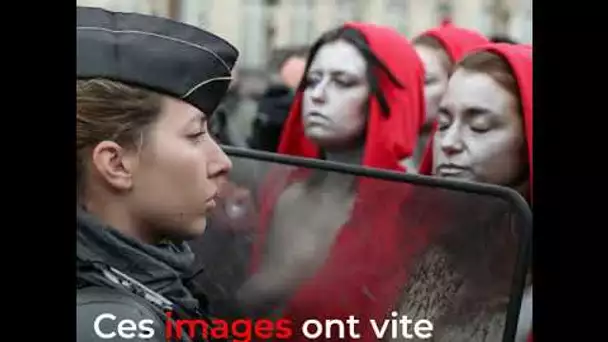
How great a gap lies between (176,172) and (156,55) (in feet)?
0.67

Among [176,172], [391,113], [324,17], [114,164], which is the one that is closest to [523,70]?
[391,113]

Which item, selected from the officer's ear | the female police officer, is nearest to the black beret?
the female police officer

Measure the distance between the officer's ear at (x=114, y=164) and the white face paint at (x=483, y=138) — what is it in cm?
57

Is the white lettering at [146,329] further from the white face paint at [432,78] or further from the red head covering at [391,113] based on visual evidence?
the white face paint at [432,78]

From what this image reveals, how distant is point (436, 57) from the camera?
2.16 meters

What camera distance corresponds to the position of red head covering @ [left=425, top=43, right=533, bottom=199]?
2.11 metres

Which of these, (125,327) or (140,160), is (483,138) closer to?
(140,160)

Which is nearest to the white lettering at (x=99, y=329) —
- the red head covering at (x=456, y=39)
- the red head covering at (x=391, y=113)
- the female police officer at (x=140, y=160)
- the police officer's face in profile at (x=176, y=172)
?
the female police officer at (x=140, y=160)

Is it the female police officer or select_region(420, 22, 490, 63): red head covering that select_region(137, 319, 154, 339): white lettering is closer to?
the female police officer

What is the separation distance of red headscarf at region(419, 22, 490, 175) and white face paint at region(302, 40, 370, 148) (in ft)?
0.44

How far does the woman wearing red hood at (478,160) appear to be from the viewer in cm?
209
